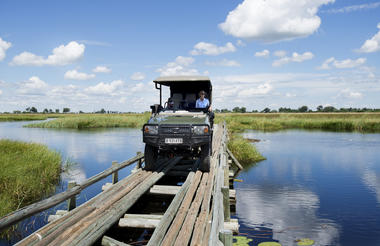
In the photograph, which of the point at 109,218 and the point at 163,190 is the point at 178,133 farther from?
the point at 109,218

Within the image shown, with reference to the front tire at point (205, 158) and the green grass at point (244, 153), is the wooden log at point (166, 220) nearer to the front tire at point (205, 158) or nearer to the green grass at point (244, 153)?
the front tire at point (205, 158)

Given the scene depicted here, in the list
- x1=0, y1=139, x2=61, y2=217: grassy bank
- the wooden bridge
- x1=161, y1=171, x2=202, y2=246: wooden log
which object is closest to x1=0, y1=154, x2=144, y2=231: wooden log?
the wooden bridge

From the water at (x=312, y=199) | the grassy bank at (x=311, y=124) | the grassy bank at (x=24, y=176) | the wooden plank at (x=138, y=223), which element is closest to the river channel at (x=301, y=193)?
the water at (x=312, y=199)

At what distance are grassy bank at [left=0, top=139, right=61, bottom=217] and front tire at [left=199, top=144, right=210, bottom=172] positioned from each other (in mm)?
4634

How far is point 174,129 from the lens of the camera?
7.87m

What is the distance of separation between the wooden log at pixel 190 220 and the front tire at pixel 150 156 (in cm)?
203

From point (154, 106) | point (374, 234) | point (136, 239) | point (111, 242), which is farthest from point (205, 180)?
point (374, 234)

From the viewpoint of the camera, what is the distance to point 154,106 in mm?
9219

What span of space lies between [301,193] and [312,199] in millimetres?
778

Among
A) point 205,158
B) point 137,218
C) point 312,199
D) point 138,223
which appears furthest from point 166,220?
point 312,199

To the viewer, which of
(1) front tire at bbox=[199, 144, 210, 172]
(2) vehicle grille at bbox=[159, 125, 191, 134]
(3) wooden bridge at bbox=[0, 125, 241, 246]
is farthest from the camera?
(1) front tire at bbox=[199, 144, 210, 172]

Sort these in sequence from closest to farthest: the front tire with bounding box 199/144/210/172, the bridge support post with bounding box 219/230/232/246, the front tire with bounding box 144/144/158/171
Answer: the bridge support post with bounding box 219/230/232/246, the front tire with bounding box 199/144/210/172, the front tire with bounding box 144/144/158/171

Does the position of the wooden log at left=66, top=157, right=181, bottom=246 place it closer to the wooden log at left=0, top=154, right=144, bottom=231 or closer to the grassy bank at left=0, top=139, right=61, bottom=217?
the wooden log at left=0, top=154, right=144, bottom=231

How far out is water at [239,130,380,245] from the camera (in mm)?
8312
